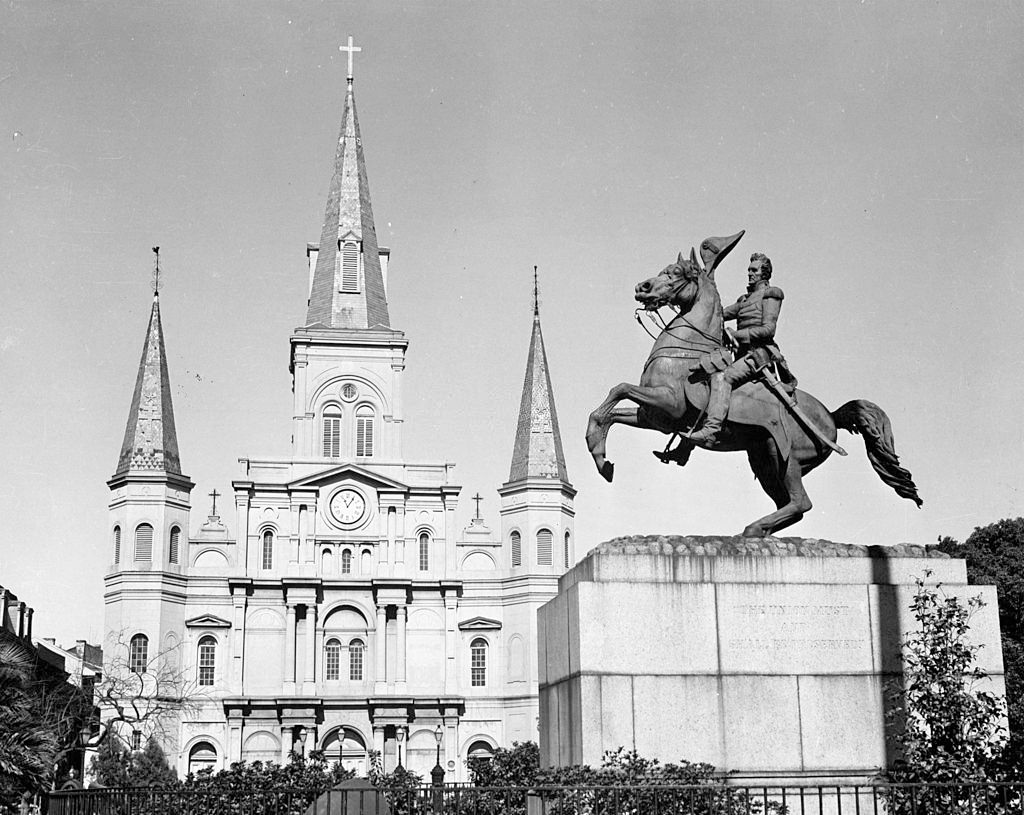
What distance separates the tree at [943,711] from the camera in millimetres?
10234

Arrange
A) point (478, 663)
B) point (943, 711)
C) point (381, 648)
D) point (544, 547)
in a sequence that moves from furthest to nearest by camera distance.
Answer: point (544, 547) → point (478, 663) → point (381, 648) → point (943, 711)

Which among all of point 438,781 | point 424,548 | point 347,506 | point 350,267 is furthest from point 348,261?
point 438,781

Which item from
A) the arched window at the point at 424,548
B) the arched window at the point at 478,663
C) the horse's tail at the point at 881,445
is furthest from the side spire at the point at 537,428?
the horse's tail at the point at 881,445

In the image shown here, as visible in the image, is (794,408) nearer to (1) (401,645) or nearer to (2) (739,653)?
(2) (739,653)

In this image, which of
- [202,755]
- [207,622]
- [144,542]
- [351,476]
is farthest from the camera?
[351,476]

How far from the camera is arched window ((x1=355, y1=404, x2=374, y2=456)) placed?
71.0m

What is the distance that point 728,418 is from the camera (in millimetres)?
11805

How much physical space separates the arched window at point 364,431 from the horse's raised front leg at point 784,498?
195ft

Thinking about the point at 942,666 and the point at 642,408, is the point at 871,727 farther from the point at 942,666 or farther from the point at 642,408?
the point at 642,408

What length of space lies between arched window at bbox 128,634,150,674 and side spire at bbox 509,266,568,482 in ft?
63.3

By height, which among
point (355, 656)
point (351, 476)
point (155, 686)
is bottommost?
point (155, 686)

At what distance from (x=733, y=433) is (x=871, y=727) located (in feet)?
8.76

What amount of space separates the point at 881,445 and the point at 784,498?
3.24 ft

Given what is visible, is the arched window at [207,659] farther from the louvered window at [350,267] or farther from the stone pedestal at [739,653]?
the stone pedestal at [739,653]
